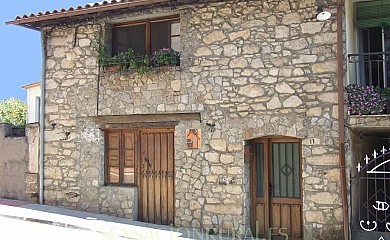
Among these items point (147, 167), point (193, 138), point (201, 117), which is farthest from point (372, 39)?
point (147, 167)

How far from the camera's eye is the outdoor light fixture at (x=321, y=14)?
27.0 ft

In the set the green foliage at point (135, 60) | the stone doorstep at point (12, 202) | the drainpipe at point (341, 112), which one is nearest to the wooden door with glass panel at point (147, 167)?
the green foliage at point (135, 60)

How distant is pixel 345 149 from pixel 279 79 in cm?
175

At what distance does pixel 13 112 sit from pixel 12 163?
7360 mm

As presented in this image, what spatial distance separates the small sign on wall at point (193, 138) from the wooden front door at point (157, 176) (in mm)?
553

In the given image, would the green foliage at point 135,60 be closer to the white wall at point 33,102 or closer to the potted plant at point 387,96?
the potted plant at point 387,96

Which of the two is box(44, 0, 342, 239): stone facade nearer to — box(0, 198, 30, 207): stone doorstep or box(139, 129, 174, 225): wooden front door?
box(139, 129, 174, 225): wooden front door

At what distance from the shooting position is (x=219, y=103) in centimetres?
915

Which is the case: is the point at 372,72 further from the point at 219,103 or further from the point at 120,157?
the point at 120,157

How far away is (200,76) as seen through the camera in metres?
9.34

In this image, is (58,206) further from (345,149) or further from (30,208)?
(345,149)

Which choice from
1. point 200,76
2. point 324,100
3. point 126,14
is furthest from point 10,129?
point 324,100

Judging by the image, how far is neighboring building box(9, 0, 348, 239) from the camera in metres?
8.39

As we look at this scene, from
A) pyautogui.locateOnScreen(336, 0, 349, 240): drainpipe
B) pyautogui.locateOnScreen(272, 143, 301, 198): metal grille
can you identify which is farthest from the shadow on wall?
pyautogui.locateOnScreen(336, 0, 349, 240): drainpipe
